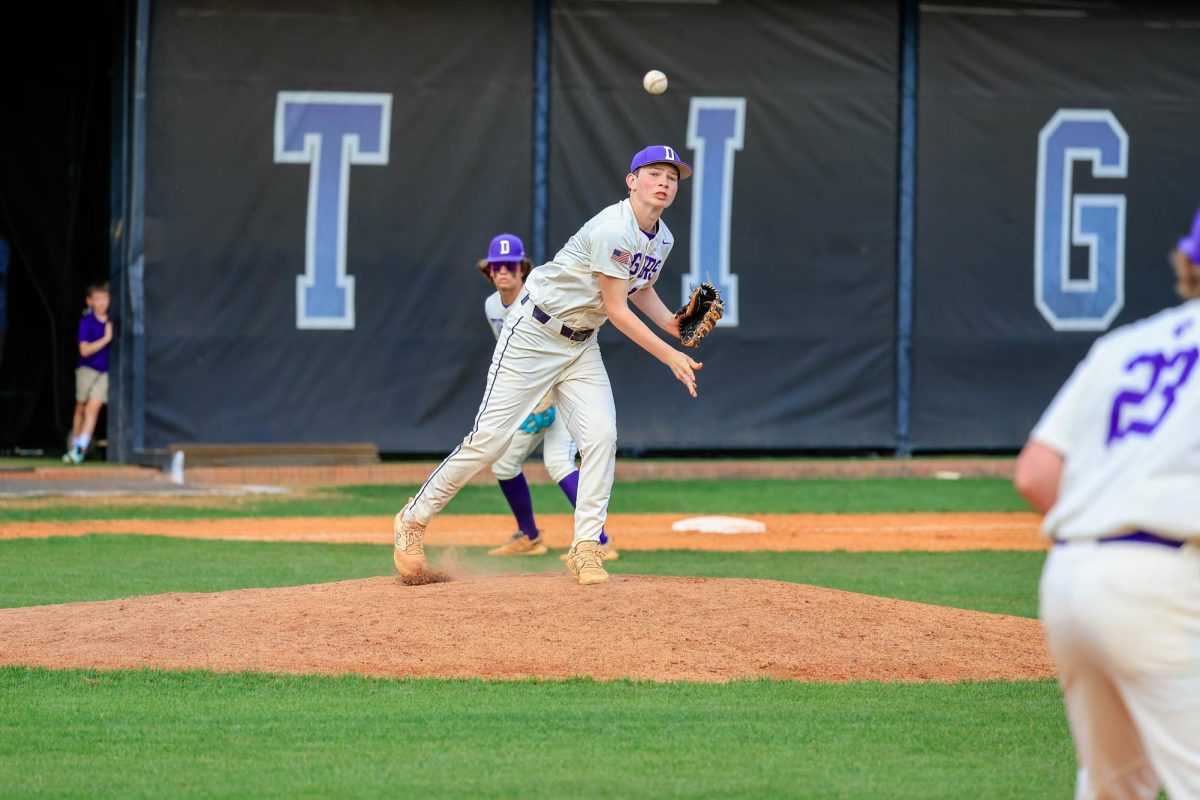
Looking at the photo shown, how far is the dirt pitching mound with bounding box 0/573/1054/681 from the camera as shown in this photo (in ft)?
22.6

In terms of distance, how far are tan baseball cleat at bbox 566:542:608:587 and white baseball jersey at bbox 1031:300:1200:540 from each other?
442cm

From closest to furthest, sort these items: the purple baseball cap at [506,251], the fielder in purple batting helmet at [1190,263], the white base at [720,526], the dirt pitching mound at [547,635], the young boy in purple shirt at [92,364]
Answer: the fielder in purple batting helmet at [1190,263], the dirt pitching mound at [547,635], the purple baseball cap at [506,251], the white base at [720,526], the young boy in purple shirt at [92,364]

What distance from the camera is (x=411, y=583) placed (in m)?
8.27

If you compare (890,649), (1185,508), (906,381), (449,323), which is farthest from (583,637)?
(906,381)

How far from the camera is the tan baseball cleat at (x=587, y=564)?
311 inches

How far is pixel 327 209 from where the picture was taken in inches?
668

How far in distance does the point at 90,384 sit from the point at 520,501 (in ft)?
25.1

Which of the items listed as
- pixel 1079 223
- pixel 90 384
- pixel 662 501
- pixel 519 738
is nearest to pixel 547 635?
pixel 519 738

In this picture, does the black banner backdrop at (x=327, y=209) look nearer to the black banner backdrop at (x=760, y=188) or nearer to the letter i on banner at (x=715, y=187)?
the black banner backdrop at (x=760, y=188)

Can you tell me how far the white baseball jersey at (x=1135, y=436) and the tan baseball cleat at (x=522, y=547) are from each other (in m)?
7.90

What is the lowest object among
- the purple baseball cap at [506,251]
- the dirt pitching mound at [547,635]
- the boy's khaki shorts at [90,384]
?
the dirt pitching mound at [547,635]

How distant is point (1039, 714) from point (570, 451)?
5.42 meters

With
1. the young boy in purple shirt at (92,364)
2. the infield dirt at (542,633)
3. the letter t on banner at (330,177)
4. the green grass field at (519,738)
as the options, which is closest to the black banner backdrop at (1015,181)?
the letter t on banner at (330,177)

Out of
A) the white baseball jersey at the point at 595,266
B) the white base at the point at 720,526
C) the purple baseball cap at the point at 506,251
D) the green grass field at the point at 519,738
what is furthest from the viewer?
the white base at the point at 720,526
